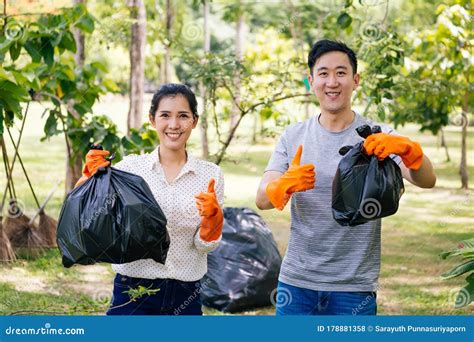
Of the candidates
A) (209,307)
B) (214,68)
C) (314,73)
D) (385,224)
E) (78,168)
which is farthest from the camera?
(385,224)

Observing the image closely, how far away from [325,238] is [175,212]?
18.6 inches

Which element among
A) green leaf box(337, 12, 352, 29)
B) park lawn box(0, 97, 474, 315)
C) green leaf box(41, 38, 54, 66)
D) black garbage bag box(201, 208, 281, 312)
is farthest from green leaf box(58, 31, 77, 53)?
green leaf box(337, 12, 352, 29)

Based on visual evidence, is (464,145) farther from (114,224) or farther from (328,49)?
(114,224)

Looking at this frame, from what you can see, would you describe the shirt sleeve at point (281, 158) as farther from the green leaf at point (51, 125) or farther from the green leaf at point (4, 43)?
the green leaf at point (51, 125)

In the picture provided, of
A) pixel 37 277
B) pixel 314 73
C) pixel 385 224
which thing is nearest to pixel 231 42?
pixel 385 224

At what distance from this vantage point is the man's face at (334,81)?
2.41 meters

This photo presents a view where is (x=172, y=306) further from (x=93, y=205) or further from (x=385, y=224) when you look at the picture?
(x=385, y=224)

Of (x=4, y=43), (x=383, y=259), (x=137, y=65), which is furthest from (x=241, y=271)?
(x=137, y=65)

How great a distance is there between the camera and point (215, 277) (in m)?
4.82

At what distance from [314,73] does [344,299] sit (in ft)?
2.33

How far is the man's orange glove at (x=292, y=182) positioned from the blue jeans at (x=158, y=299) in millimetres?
401

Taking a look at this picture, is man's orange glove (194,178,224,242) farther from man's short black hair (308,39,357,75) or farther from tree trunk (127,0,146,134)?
tree trunk (127,0,146,134)

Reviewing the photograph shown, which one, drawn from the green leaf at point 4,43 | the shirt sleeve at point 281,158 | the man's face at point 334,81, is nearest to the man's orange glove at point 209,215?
the shirt sleeve at point 281,158

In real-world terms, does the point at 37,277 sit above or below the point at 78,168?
below
